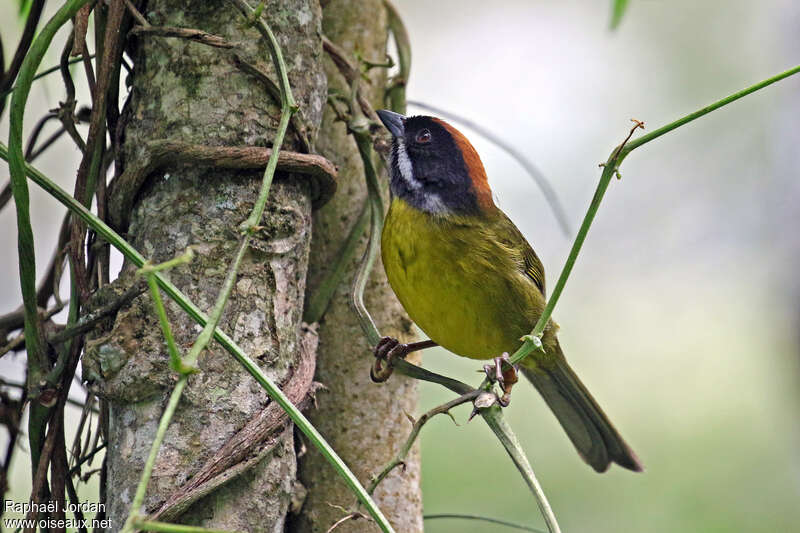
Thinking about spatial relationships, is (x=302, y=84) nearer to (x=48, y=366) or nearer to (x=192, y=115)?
(x=192, y=115)

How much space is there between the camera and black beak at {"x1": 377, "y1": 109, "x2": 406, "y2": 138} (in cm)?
310

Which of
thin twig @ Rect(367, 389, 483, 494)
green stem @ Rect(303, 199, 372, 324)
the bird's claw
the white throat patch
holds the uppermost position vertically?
the white throat patch

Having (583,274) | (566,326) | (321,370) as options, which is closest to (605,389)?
(566,326)

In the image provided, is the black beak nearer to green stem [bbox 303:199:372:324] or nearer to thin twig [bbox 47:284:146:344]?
green stem [bbox 303:199:372:324]

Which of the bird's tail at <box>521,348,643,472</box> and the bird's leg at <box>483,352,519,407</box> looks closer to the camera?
the bird's leg at <box>483,352,519,407</box>

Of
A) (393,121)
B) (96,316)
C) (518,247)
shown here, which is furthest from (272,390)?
(518,247)

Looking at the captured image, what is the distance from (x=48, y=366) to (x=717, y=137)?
8279mm

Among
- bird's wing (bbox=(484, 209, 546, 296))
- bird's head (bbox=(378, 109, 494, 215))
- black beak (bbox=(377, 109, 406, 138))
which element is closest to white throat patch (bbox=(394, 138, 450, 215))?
bird's head (bbox=(378, 109, 494, 215))

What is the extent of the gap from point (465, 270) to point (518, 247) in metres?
0.46

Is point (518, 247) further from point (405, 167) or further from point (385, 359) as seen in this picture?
point (385, 359)

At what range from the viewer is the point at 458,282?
3.17 meters

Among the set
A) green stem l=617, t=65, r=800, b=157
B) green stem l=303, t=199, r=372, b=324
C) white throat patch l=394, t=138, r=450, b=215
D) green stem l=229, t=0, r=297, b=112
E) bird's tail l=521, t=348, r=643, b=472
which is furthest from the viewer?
bird's tail l=521, t=348, r=643, b=472

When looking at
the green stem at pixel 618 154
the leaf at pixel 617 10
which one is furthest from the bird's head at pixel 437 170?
the green stem at pixel 618 154

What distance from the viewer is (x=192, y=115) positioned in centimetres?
222
